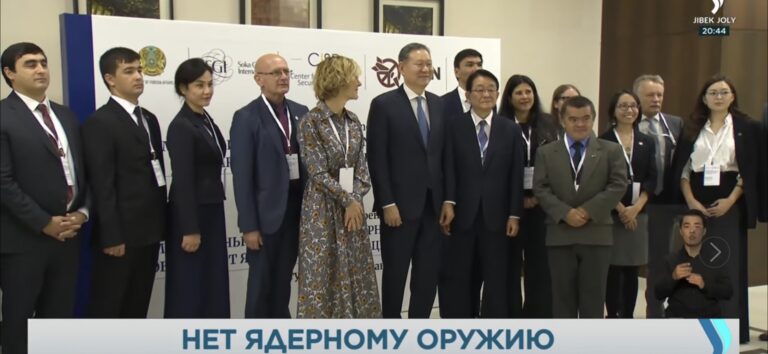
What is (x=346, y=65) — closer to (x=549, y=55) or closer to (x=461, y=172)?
(x=461, y=172)

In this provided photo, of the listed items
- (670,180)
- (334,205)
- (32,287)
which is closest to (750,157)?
(670,180)

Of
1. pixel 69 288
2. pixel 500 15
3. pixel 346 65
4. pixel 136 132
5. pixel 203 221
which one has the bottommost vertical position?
pixel 69 288

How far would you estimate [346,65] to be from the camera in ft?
8.70

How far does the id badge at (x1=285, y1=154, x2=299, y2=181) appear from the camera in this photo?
290 centimetres

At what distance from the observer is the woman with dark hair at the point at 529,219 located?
127 inches

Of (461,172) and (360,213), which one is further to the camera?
(461,172)

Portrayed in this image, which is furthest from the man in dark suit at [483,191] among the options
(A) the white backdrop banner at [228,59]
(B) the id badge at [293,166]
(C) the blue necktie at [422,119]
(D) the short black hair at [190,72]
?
(D) the short black hair at [190,72]

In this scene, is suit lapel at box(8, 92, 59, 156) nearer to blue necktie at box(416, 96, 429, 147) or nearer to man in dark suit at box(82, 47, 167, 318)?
man in dark suit at box(82, 47, 167, 318)

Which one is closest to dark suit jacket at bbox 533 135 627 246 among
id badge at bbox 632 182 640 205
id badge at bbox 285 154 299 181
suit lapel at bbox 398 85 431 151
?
id badge at bbox 632 182 640 205

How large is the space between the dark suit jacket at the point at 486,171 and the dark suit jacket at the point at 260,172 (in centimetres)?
80

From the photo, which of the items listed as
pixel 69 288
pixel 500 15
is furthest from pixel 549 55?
pixel 69 288

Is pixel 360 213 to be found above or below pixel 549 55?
below

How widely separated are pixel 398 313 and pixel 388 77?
4.78 feet

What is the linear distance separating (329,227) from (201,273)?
2.20 ft
